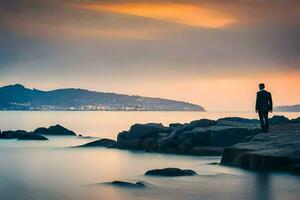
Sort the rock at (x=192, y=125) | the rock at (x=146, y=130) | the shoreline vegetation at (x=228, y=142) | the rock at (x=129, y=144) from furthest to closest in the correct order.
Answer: the rock at (x=129, y=144)
the rock at (x=146, y=130)
the rock at (x=192, y=125)
the shoreline vegetation at (x=228, y=142)

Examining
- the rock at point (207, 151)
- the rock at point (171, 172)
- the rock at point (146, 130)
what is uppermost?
the rock at point (146, 130)

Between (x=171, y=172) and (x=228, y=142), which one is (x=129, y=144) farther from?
(x=171, y=172)

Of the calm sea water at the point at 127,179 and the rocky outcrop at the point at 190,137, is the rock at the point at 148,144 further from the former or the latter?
the calm sea water at the point at 127,179

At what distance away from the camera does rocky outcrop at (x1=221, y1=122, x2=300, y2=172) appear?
29.0 meters

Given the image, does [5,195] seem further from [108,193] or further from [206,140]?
[206,140]

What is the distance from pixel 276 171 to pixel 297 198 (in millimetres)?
6234

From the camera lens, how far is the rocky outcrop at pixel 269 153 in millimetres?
29000

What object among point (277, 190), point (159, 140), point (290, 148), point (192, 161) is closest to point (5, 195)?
point (277, 190)

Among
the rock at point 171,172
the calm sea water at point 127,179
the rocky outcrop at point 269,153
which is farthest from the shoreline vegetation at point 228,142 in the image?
the rock at point 171,172

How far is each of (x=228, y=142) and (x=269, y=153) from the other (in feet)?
44.4

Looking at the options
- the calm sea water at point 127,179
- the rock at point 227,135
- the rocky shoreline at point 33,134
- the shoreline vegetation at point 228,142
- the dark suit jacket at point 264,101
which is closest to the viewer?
the calm sea water at point 127,179

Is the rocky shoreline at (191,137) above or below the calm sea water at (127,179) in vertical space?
above

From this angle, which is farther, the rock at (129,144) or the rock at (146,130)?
the rock at (129,144)

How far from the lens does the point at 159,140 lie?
49.4 metres
